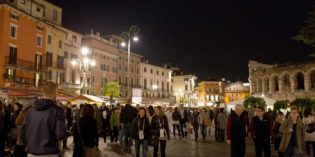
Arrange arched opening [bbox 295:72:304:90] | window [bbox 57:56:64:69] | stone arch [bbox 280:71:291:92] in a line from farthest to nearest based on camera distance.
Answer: stone arch [bbox 280:71:291:92] → arched opening [bbox 295:72:304:90] → window [bbox 57:56:64:69]

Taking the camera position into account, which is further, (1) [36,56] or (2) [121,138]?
(1) [36,56]

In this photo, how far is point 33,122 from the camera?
4609mm

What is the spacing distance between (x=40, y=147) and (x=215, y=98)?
371 feet

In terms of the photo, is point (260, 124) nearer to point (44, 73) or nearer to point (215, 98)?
point (44, 73)

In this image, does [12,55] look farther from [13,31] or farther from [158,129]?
[158,129]

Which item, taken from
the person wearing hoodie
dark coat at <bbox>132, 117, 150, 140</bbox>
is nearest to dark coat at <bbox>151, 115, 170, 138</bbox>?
dark coat at <bbox>132, 117, 150, 140</bbox>

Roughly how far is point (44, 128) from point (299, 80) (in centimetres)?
4811

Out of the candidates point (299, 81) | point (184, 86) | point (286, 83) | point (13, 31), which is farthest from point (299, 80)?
point (184, 86)

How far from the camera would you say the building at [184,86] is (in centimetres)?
9712

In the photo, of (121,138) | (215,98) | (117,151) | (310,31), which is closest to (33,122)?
(117,151)

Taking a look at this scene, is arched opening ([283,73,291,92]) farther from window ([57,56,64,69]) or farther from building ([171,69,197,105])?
building ([171,69,197,105])

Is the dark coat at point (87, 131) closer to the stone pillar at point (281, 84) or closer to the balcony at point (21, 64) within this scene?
the balcony at point (21, 64)

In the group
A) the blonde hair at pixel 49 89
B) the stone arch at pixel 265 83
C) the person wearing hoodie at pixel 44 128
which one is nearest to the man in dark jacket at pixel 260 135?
the person wearing hoodie at pixel 44 128

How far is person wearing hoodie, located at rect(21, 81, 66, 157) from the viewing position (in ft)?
14.9
